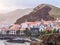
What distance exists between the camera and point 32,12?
13075cm

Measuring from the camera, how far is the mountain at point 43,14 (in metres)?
118

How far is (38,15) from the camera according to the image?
12531 cm

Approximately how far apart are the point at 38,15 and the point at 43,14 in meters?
3.29

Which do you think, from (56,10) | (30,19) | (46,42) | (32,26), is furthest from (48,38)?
(56,10)

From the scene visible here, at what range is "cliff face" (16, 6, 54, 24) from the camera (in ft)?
388

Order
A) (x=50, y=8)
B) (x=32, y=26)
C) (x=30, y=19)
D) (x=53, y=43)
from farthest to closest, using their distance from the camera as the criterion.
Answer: (x=50, y=8)
(x=30, y=19)
(x=32, y=26)
(x=53, y=43)

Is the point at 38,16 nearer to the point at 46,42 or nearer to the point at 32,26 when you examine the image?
the point at 32,26

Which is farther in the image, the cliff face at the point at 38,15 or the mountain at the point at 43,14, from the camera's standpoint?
the cliff face at the point at 38,15

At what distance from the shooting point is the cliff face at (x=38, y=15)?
118 m

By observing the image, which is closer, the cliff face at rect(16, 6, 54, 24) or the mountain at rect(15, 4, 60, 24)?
the mountain at rect(15, 4, 60, 24)

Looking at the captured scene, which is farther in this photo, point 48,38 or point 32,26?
point 32,26

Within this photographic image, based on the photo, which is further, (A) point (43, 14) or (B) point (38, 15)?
(A) point (43, 14)

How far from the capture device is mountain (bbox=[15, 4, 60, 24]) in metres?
118

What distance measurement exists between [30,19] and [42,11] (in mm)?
14712
